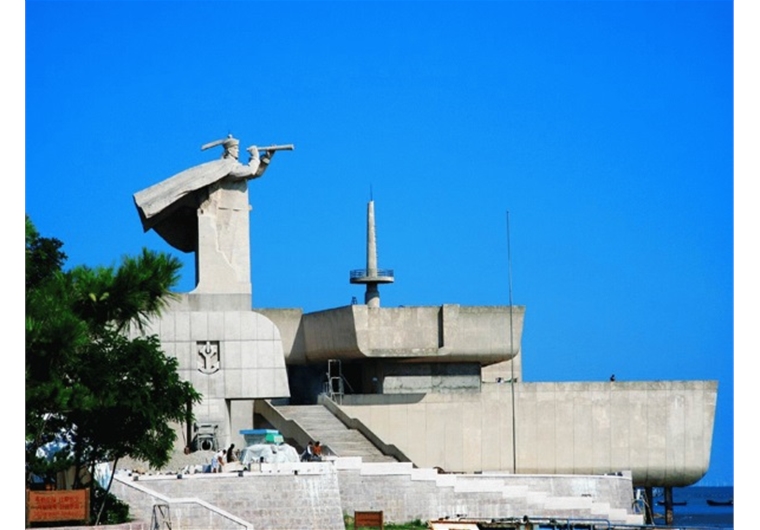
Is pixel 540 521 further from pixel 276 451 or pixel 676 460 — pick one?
pixel 676 460

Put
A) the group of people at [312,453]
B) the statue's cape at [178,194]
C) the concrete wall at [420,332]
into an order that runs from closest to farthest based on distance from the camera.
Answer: the group of people at [312,453] → the statue's cape at [178,194] → the concrete wall at [420,332]

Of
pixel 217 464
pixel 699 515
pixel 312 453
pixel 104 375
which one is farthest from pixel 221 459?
pixel 699 515

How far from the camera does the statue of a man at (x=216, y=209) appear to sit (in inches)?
1554

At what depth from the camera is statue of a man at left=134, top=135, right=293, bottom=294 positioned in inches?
1554

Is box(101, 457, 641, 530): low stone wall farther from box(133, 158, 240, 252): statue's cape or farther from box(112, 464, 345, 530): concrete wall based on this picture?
box(133, 158, 240, 252): statue's cape

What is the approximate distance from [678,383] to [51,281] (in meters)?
24.4

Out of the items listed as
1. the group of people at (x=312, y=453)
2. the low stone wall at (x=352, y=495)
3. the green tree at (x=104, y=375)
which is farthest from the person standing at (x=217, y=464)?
the group of people at (x=312, y=453)

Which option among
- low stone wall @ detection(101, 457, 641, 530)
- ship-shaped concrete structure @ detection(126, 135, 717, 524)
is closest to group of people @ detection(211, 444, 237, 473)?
low stone wall @ detection(101, 457, 641, 530)

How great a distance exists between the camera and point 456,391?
45.1 meters

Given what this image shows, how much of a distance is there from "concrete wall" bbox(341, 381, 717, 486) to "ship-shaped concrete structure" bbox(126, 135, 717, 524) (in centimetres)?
3

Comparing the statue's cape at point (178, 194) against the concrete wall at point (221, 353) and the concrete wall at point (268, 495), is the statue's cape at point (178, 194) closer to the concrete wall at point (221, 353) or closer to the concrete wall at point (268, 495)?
the concrete wall at point (221, 353)

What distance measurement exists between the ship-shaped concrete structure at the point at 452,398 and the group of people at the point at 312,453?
272cm

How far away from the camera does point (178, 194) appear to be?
39.5 m

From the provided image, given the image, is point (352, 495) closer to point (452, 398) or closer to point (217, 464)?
point (217, 464)
